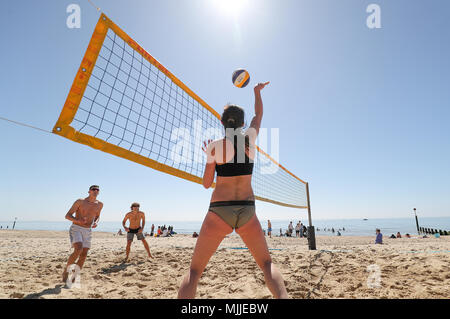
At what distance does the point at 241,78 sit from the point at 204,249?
245 cm

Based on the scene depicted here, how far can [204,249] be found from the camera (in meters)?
1.54

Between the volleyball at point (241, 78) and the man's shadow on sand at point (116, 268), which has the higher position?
the volleyball at point (241, 78)

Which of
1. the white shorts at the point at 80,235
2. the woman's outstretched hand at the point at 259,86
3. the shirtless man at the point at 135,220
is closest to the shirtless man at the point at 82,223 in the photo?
the white shorts at the point at 80,235

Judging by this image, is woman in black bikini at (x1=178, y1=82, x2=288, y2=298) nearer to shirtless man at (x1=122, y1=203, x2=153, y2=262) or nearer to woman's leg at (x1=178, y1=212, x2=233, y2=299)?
woman's leg at (x1=178, y1=212, x2=233, y2=299)

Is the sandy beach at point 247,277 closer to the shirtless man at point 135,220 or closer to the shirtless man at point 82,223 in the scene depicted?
the shirtless man at point 82,223

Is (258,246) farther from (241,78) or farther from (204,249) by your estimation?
(241,78)

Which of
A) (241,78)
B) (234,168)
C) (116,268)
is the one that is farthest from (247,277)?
(241,78)

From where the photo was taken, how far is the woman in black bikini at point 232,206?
152 centimetres

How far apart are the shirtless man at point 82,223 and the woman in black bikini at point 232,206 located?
10.3ft
